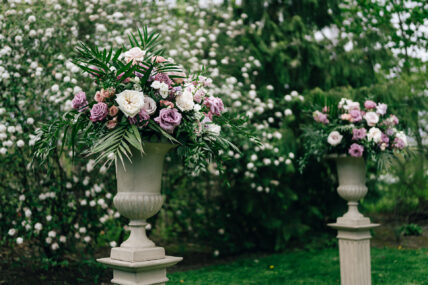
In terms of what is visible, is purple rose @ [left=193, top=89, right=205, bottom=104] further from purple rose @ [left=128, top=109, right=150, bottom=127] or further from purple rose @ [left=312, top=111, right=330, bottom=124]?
purple rose @ [left=312, top=111, right=330, bottom=124]

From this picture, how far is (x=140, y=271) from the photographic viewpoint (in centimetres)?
211

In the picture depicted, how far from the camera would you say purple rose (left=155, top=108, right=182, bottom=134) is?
2102mm

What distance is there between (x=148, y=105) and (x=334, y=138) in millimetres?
2520

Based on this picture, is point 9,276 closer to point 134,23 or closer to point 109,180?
point 109,180

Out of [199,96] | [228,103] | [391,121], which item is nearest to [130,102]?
[199,96]

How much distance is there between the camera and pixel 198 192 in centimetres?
679

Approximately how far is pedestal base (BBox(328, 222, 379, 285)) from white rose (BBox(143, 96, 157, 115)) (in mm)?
2692

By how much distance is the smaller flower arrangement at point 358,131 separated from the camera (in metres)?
3.98

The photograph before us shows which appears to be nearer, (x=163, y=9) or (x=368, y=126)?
(x=368, y=126)

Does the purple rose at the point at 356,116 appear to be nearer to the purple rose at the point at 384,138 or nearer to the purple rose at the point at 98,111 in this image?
the purple rose at the point at 384,138

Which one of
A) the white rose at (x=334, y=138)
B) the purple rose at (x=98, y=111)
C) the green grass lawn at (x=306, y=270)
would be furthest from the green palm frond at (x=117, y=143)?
the green grass lawn at (x=306, y=270)

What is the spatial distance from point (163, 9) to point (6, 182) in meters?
3.13

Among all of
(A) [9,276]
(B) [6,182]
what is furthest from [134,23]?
(A) [9,276]

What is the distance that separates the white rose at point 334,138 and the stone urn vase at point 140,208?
2340 mm
